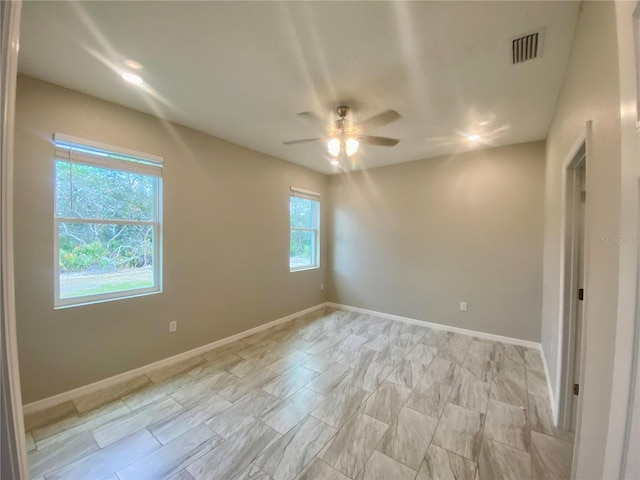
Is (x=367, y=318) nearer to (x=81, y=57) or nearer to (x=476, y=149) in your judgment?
(x=476, y=149)

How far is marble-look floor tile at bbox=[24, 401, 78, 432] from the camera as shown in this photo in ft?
6.20

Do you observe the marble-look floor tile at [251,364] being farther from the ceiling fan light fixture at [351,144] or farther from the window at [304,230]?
the ceiling fan light fixture at [351,144]

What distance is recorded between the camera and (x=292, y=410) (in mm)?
2084

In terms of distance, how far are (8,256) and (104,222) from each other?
2.10m

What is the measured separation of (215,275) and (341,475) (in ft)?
7.92

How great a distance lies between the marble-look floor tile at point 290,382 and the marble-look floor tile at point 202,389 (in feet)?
1.29

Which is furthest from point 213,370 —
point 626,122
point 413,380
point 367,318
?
point 626,122

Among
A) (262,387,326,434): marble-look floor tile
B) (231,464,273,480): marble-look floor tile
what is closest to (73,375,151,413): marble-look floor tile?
(262,387,326,434): marble-look floor tile

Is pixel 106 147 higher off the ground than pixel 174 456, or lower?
higher

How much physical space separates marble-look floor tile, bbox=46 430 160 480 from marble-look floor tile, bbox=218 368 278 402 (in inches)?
23.6

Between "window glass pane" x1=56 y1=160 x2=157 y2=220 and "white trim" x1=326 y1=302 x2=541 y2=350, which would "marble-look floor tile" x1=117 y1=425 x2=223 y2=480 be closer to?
"window glass pane" x1=56 y1=160 x2=157 y2=220

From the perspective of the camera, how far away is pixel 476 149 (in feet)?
11.7

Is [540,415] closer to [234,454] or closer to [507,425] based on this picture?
[507,425]

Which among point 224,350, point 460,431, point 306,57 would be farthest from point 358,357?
point 306,57
